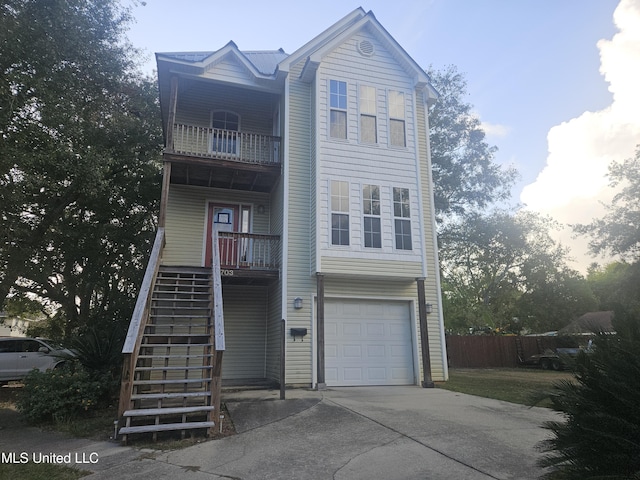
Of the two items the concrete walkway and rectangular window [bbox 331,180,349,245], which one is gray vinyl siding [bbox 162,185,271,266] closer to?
rectangular window [bbox 331,180,349,245]

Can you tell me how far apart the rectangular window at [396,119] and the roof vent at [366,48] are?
4.51 ft

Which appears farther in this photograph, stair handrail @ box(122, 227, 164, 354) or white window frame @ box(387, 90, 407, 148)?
white window frame @ box(387, 90, 407, 148)

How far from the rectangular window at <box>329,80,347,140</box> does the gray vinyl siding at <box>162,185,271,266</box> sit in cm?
333

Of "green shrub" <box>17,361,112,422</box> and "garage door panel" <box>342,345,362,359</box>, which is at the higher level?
"garage door panel" <box>342,345,362,359</box>

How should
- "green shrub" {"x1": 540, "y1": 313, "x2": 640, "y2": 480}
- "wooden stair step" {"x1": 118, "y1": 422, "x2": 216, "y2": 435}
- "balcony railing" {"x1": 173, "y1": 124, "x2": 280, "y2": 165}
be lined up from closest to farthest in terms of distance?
1. "green shrub" {"x1": 540, "y1": 313, "x2": 640, "y2": 480}
2. "wooden stair step" {"x1": 118, "y1": 422, "x2": 216, "y2": 435}
3. "balcony railing" {"x1": 173, "y1": 124, "x2": 280, "y2": 165}

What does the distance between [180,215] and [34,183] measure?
3651mm

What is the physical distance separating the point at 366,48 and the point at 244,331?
9.24 meters

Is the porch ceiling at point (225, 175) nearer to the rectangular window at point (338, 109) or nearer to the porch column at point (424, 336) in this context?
the rectangular window at point (338, 109)

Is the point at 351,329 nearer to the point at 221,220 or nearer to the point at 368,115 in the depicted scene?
the point at 221,220

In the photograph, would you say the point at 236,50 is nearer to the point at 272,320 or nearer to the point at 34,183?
the point at 34,183

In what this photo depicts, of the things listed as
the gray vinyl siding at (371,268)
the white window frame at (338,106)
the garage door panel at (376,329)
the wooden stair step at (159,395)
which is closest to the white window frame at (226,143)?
the white window frame at (338,106)

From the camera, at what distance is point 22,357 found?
13.2 m

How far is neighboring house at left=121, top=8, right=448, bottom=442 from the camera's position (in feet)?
34.6

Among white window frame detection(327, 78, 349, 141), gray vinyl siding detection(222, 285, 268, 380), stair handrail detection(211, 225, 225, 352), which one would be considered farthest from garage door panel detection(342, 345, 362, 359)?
white window frame detection(327, 78, 349, 141)
